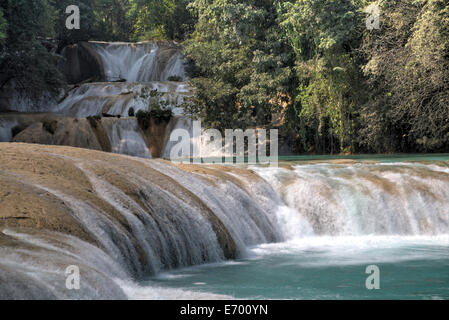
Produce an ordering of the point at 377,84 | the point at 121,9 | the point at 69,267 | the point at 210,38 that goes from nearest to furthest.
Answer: the point at 69,267
the point at 377,84
the point at 210,38
the point at 121,9

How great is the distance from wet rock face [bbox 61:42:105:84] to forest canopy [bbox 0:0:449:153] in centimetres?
556

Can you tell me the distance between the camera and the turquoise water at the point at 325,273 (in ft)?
16.5

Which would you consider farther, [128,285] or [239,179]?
[239,179]

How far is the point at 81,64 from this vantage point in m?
29.4

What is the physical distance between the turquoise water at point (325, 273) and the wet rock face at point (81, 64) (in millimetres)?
23335

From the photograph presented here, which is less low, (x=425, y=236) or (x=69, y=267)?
(x=69, y=267)

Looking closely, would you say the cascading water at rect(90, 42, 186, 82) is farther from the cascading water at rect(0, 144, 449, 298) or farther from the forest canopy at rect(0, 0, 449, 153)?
the cascading water at rect(0, 144, 449, 298)

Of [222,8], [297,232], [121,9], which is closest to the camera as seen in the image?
[297,232]

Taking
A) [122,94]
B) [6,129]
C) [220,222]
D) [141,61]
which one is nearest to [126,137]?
[122,94]

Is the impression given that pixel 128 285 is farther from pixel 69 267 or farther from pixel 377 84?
pixel 377 84

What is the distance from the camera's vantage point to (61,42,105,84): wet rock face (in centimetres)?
2925

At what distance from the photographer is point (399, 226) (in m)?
9.18
